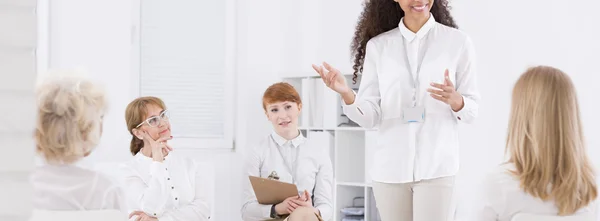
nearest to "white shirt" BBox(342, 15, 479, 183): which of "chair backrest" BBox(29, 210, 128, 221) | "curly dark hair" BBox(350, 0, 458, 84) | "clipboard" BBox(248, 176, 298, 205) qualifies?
"curly dark hair" BBox(350, 0, 458, 84)

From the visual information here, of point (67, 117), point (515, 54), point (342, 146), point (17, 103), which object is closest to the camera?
point (17, 103)

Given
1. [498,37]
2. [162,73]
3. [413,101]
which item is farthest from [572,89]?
[162,73]

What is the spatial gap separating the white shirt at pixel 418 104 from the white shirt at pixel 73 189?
88cm

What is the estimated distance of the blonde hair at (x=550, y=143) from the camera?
2035 mm

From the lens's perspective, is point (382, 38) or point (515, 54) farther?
point (515, 54)

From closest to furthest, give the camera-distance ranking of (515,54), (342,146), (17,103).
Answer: (17,103)
(515,54)
(342,146)

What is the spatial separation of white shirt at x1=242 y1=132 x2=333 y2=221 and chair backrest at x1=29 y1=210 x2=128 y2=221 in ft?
5.57

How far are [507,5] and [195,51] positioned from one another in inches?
88.7

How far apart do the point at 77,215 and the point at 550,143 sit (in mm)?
1314

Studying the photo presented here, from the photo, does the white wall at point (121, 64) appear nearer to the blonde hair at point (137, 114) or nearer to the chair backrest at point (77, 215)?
the blonde hair at point (137, 114)

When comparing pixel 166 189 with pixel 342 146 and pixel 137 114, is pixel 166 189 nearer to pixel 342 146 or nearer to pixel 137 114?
pixel 137 114

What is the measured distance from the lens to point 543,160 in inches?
82.0

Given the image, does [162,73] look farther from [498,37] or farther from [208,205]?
[498,37]

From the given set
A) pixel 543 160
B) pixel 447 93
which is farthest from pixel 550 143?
pixel 447 93
